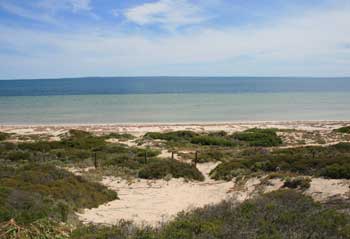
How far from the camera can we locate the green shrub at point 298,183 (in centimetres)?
1382

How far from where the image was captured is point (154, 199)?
1404 centimetres

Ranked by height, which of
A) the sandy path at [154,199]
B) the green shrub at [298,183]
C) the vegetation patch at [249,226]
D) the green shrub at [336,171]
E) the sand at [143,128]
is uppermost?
the vegetation patch at [249,226]

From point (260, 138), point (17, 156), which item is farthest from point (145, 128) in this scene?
point (17, 156)

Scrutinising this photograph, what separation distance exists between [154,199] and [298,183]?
208 inches

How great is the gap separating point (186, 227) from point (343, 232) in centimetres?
304

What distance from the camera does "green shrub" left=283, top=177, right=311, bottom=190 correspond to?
45.3ft

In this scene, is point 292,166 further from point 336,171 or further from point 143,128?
point 143,128

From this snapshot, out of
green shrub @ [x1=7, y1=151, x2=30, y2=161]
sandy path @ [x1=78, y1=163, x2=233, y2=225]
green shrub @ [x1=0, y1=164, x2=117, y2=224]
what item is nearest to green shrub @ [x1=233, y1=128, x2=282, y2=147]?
sandy path @ [x1=78, y1=163, x2=233, y2=225]

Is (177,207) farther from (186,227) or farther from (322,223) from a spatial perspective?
(322,223)

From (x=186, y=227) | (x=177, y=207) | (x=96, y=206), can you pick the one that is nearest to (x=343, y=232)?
(x=186, y=227)

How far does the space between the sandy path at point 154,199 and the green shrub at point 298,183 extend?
2.17 m

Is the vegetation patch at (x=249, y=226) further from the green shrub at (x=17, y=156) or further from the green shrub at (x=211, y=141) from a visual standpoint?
the green shrub at (x=211, y=141)

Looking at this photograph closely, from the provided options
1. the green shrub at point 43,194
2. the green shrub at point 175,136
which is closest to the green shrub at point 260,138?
the green shrub at point 175,136

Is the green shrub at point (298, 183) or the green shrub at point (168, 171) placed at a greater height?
the green shrub at point (298, 183)
